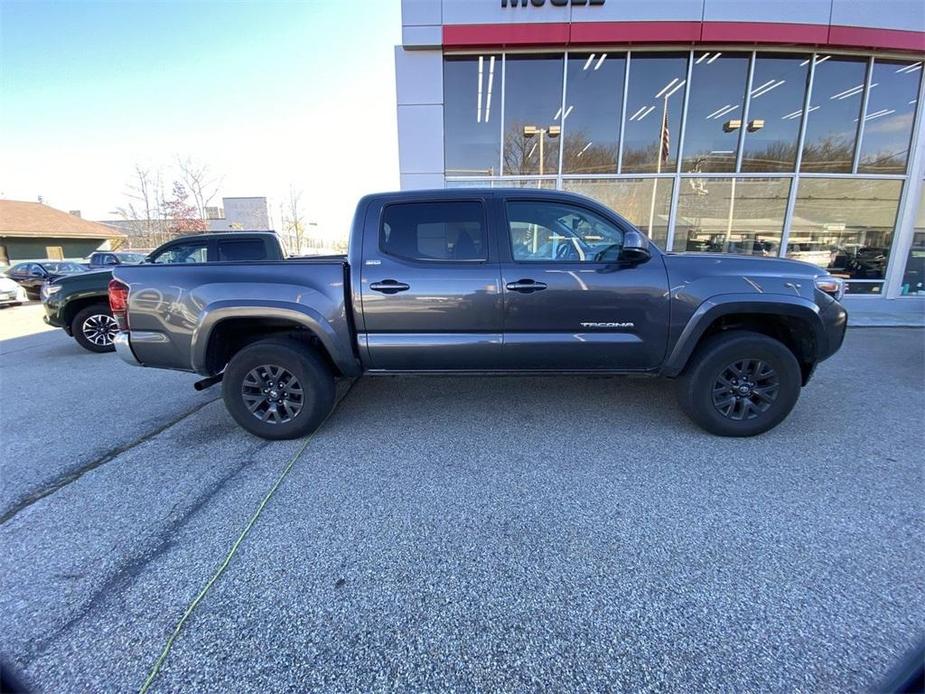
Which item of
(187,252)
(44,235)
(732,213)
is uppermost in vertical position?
(44,235)

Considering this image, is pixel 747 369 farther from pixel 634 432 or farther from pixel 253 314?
pixel 253 314

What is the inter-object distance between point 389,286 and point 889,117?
13.0 meters

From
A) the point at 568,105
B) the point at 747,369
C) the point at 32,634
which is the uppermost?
the point at 568,105

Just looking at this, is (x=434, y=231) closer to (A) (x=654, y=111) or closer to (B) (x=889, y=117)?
(A) (x=654, y=111)

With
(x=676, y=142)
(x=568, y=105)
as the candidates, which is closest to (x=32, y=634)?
(x=568, y=105)

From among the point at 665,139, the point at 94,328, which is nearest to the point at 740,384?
the point at 665,139

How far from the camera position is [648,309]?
3135 millimetres

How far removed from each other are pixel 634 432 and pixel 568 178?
7.61 metres

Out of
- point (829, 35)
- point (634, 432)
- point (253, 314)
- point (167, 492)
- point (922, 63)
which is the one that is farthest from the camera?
point (922, 63)

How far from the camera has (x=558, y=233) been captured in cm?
332

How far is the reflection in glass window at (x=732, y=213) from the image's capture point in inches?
370

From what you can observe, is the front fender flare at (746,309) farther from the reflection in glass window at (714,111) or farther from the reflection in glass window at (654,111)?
the reflection in glass window at (714,111)

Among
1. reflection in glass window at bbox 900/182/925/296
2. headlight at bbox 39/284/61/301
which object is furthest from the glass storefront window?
headlight at bbox 39/284/61/301

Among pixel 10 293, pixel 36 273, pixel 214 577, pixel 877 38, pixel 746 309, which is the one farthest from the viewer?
pixel 36 273
